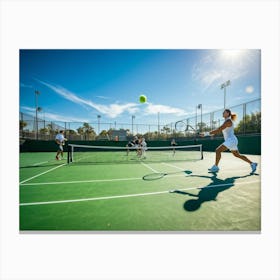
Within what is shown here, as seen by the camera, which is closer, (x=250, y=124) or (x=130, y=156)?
(x=130, y=156)

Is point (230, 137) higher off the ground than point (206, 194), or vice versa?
point (230, 137)

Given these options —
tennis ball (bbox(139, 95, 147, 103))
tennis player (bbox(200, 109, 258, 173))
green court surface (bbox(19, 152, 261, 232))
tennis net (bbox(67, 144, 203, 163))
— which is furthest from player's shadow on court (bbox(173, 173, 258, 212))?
tennis ball (bbox(139, 95, 147, 103))

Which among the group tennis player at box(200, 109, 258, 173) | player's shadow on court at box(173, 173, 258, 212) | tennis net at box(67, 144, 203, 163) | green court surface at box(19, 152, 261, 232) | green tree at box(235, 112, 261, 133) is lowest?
tennis net at box(67, 144, 203, 163)

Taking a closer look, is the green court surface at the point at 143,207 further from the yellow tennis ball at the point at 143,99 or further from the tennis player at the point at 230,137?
the yellow tennis ball at the point at 143,99

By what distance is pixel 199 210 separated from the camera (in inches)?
91.5

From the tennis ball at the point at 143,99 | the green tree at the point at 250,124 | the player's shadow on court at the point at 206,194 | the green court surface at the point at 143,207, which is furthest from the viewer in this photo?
the green tree at the point at 250,124

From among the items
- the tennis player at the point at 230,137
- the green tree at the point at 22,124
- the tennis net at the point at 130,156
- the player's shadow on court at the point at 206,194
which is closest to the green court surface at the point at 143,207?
the player's shadow on court at the point at 206,194

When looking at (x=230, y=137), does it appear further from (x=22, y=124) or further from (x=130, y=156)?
(x=22, y=124)

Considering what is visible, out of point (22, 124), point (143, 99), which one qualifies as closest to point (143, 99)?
point (143, 99)

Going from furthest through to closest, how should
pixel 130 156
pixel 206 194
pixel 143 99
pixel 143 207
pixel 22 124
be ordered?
1. pixel 22 124
2. pixel 130 156
3. pixel 143 99
4. pixel 206 194
5. pixel 143 207

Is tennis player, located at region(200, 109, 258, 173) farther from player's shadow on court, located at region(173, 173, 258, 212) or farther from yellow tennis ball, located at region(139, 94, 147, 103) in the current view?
yellow tennis ball, located at region(139, 94, 147, 103)
